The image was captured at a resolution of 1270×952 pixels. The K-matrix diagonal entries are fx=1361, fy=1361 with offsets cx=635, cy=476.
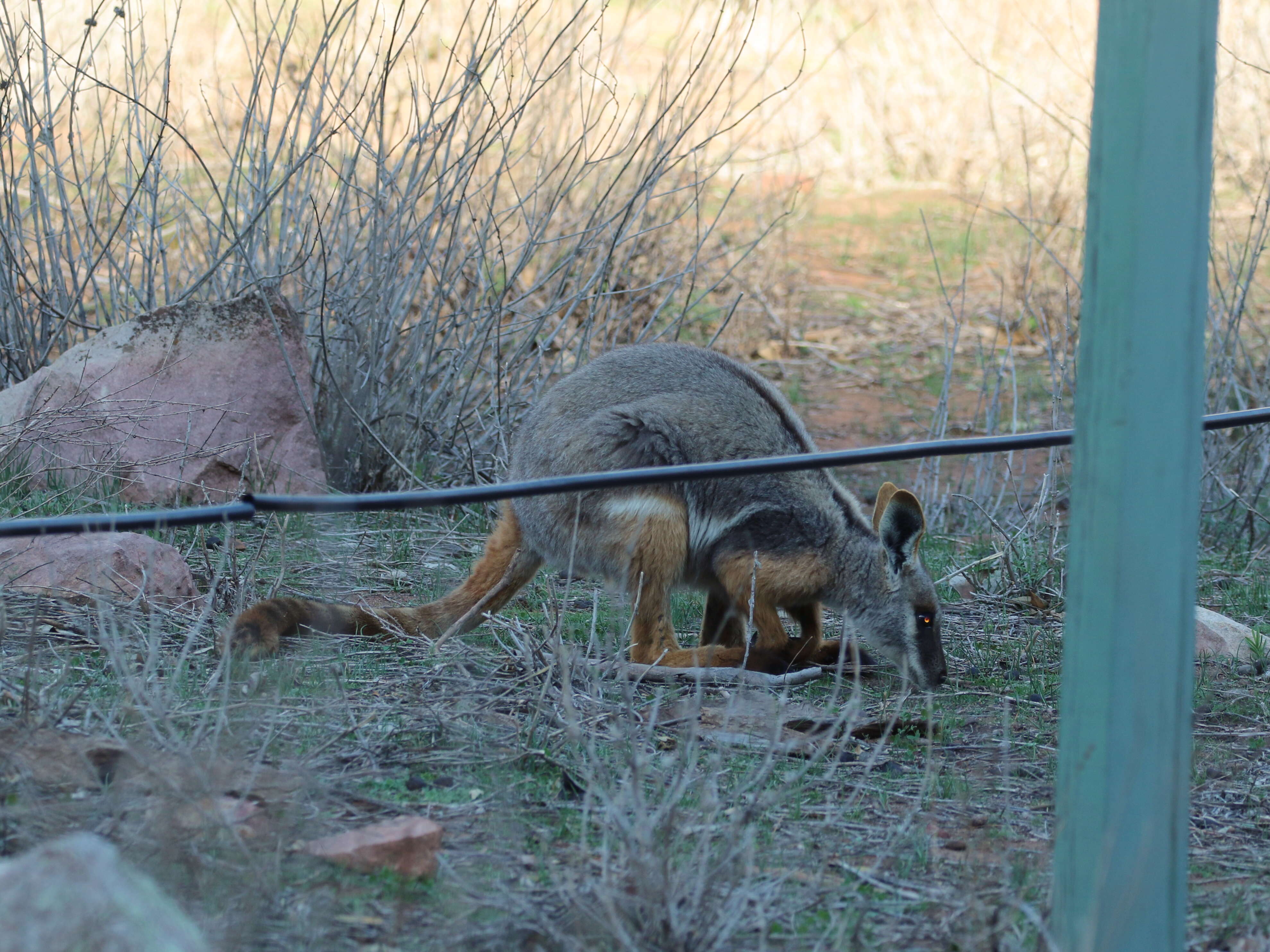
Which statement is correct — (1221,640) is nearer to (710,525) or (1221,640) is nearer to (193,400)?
(710,525)

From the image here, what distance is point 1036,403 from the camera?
930cm

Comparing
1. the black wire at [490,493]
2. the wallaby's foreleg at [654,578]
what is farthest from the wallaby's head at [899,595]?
the black wire at [490,493]

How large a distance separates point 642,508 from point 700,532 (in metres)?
0.26

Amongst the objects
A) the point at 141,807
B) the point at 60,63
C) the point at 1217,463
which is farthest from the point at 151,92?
the point at 141,807

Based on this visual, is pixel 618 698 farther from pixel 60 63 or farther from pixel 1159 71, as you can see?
pixel 60 63

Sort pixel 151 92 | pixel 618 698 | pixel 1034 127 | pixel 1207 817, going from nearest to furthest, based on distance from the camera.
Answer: pixel 1207 817 < pixel 618 698 < pixel 151 92 < pixel 1034 127

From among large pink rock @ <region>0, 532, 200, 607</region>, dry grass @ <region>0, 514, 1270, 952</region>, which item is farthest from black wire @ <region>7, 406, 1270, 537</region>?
large pink rock @ <region>0, 532, 200, 607</region>

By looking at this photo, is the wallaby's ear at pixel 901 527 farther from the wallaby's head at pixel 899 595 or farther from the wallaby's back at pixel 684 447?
the wallaby's back at pixel 684 447

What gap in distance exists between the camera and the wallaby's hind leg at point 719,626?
4.66m

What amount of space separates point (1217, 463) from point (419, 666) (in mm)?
4379

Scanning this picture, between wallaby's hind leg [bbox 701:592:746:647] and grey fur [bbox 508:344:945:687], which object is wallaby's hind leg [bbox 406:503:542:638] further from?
wallaby's hind leg [bbox 701:592:746:647]

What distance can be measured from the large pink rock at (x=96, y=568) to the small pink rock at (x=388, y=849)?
5.64 feet

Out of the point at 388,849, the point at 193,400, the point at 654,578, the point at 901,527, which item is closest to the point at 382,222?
the point at 193,400

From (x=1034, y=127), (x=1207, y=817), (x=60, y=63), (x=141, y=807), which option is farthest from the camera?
(x=1034, y=127)
